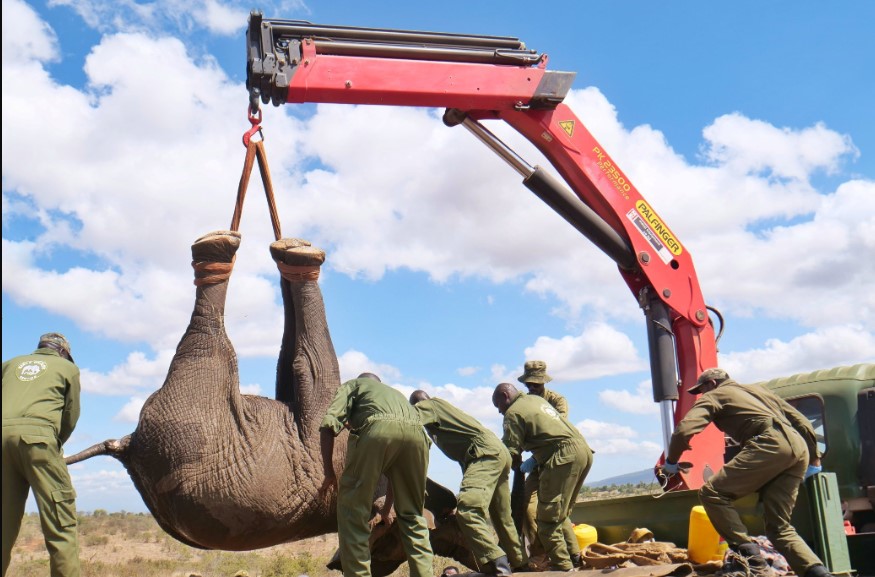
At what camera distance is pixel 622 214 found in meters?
8.57

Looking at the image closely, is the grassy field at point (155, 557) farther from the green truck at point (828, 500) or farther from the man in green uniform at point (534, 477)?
the green truck at point (828, 500)

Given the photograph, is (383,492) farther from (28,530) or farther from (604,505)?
(28,530)

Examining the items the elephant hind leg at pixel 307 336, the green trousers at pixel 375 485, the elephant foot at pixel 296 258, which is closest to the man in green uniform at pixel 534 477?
the green trousers at pixel 375 485

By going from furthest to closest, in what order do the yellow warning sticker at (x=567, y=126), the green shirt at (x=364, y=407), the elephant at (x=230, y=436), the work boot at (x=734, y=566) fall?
the yellow warning sticker at (x=567, y=126) < the green shirt at (x=364, y=407) < the elephant at (x=230, y=436) < the work boot at (x=734, y=566)

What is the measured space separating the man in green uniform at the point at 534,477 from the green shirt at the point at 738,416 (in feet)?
4.96

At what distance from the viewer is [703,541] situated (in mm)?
6980

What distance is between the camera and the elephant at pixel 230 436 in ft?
21.0

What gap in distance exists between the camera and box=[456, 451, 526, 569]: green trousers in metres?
6.96

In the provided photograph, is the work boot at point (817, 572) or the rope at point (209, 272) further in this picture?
the rope at point (209, 272)

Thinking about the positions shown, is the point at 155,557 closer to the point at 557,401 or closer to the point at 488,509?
the point at 557,401

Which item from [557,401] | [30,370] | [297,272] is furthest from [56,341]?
[557,401]

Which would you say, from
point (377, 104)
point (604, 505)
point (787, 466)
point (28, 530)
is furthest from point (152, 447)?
point (28, 530)

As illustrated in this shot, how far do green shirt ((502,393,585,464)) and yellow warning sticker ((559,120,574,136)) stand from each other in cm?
257

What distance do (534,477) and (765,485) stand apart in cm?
206
